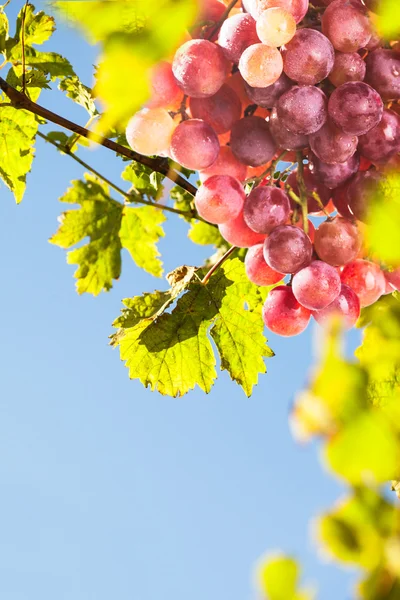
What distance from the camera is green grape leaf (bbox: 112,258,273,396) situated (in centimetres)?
104

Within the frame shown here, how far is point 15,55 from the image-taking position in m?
1.16

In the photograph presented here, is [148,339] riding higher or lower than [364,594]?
higher

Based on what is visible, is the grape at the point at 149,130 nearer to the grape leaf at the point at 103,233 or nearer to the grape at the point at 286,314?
the grape at the point at 286,314

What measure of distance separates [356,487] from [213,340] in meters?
0.82

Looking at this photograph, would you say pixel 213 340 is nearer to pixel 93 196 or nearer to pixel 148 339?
pixel 148 339

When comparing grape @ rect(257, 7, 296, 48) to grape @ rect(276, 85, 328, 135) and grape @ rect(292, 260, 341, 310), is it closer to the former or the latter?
grape @ rect(276, 85, 328, 135)

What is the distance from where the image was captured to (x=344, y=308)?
75 centimetres

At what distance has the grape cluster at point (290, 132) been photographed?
26.5 inches

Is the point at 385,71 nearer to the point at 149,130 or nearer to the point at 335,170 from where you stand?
the point at 335,170

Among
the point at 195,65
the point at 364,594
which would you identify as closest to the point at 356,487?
the point at 364,594

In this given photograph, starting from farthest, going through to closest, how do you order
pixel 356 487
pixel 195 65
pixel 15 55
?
1. pixel 15 55
2. pixel 195 65
3. pixel 356 487

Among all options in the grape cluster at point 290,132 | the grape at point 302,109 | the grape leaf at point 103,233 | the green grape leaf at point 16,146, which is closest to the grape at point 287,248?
the grape cluster at point 290,132

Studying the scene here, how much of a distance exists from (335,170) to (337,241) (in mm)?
76

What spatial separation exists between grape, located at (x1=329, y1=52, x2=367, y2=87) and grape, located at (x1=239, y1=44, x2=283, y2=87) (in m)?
0.07
